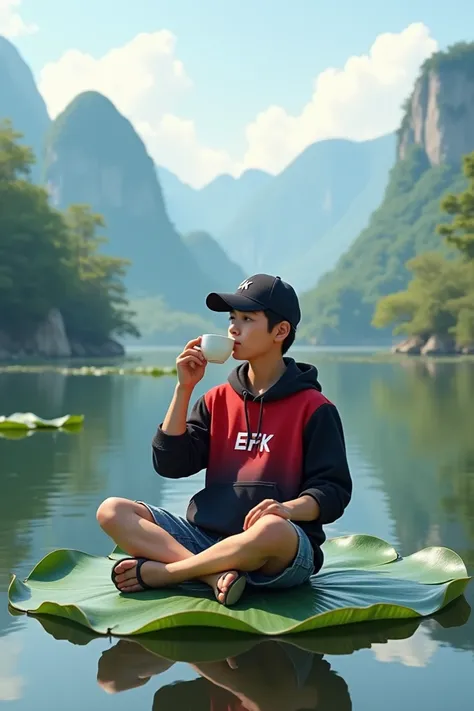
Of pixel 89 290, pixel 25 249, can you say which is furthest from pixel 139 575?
pixel 89 290

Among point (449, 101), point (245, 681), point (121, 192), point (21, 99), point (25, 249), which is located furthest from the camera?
point (21, 99)

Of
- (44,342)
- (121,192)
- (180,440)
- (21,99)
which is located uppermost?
(21,99)

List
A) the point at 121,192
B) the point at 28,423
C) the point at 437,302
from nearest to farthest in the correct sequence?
1. the point at 28,423
2. the point at 437,302
3. the point at 121,192

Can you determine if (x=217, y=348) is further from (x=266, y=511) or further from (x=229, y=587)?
(x=229, y=587)

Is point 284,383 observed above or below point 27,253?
below

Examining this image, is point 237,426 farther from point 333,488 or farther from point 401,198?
point 401,198

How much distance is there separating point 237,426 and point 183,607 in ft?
1.80

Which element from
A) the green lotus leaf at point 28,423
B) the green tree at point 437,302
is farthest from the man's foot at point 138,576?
the green tree at point 437,302

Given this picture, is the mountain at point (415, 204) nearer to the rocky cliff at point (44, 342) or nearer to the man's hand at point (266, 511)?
the rocky cliff at point (44, 342)

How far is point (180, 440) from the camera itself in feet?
9.55

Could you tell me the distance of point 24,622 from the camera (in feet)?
8.68

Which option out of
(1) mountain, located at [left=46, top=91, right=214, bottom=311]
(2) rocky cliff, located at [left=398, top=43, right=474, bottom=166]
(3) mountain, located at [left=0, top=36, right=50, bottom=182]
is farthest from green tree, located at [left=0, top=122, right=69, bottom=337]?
(3) mountain, located at [left=0, top=36, right=50, bottom=182]

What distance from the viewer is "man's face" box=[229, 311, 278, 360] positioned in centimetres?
289

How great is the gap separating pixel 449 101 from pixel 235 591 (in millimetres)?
95460
